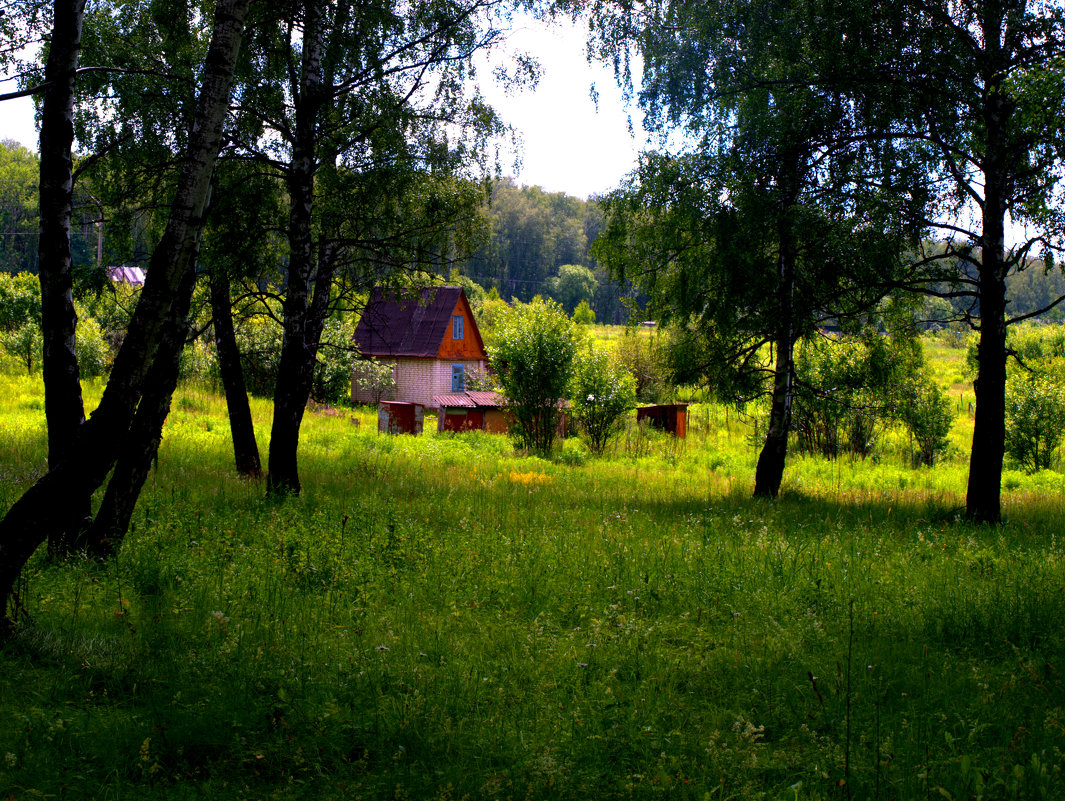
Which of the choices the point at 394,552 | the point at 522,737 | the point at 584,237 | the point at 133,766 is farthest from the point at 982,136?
the point at 584,237

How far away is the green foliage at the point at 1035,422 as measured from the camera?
88.4 ft

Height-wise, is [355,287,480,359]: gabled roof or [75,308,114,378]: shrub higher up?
[355,287,480,359]: gabled roof

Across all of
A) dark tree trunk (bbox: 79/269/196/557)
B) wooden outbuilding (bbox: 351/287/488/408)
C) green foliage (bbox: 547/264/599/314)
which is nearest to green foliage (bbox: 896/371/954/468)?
wooden outbuilding (bbox: 351/287/488/408)

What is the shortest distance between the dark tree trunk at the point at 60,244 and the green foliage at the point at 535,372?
17.2 meters

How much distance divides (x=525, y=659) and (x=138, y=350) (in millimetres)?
3232

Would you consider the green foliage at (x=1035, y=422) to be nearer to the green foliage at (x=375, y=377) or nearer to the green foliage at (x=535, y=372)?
the green foliage at (x=535, y=372)

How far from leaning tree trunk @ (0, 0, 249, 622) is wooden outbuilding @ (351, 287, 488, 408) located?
31.7 m

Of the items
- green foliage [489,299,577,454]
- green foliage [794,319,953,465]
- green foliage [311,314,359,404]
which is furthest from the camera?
green foliage [311,314,359,404]

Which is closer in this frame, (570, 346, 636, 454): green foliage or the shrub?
(570, 346, 636, 454): green foliage

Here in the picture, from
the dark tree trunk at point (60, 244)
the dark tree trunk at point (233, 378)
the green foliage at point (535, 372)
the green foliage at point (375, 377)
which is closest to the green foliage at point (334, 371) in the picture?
the green foliage at point (375, 377)

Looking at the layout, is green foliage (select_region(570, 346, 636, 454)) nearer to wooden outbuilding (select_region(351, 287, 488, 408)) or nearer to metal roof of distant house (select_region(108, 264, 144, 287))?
wooden outbuilding (select_region(351, 287, 488, 408))

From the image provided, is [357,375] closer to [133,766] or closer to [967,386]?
[133,766]

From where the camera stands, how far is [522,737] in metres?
3.85

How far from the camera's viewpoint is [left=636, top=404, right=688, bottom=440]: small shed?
3206cm
